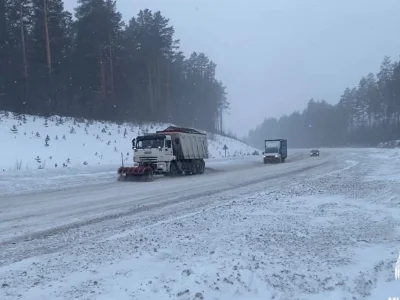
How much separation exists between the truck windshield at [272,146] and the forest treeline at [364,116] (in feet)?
187

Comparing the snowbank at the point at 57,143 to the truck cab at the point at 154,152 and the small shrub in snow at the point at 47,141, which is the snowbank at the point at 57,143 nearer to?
the small shrub in snow at the point at 47,141

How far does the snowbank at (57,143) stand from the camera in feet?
94.8

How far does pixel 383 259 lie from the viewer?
7.95m

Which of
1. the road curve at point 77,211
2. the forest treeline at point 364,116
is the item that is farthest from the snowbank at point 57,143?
the forest treeline at point 364,116

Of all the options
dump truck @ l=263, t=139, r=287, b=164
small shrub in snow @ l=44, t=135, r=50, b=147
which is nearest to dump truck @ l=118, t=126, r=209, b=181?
small shrub in snow @ l=44, t=135, r=50, b=147

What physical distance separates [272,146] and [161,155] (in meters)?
25.1

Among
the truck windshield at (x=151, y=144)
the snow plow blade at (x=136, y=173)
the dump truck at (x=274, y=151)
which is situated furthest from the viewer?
the dump truck at (x=274, y=151)

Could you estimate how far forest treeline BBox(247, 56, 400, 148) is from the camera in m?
109

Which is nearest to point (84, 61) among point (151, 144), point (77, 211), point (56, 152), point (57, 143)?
point (57, 143)

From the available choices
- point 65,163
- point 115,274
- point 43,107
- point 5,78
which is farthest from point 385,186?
point 5,78

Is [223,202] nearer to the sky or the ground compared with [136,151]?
nearer to the ground

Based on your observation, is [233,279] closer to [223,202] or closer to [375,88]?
[223,202]

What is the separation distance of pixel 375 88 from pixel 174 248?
125 meters

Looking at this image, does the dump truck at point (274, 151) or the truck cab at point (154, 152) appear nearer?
the truck cab at point (154, 152)
